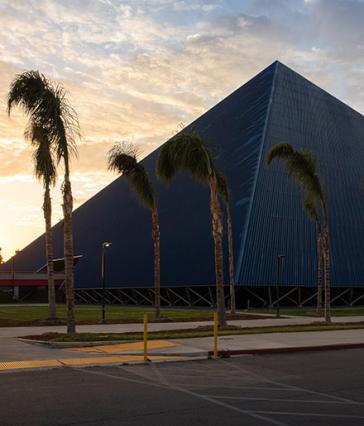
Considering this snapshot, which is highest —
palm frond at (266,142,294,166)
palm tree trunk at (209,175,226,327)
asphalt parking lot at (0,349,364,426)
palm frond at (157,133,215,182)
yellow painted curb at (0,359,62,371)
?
palm frond at (266,142,294,166)

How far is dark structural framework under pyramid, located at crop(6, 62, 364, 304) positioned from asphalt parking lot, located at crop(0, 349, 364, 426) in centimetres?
3086

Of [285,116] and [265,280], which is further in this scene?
[285,116]

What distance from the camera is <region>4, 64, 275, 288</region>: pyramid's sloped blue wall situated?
162ft

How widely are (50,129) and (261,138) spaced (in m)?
30.2

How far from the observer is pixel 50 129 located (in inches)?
812

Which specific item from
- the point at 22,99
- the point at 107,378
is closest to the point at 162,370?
the point at 107,378

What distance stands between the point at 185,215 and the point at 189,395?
44.3 m

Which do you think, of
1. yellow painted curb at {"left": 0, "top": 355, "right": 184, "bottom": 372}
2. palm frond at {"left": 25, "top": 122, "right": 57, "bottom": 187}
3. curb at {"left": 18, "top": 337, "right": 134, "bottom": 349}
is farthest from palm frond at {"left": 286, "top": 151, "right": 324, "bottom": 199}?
yellow painted curb at {"left": 0, "top": 355, "right": 184, "bottom": 372}

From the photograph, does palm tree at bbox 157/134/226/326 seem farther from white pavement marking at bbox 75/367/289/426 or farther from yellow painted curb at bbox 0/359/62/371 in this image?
white pavement marking at bbox 75/367/289/426

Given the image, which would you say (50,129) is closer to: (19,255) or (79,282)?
(79,282)

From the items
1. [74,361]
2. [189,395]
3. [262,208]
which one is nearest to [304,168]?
[262,208]

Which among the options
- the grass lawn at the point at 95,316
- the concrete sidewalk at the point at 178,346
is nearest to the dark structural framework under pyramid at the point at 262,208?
the grass lawn at the point at 95,316

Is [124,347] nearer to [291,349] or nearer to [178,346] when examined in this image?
[178,346]

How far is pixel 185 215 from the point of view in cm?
5391
